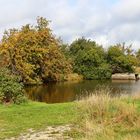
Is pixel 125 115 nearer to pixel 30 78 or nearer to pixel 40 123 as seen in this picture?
pixel 40 123

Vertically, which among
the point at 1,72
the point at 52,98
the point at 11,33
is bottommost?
the point at 52,98

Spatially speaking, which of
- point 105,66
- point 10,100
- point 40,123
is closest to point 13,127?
point 40,123

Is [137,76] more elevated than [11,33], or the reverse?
[11,33]

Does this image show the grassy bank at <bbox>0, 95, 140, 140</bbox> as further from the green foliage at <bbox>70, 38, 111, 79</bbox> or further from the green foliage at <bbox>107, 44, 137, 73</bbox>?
the green foliage at <bbox>107, 44, 137, 73</bbox>

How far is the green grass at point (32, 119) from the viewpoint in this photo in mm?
12475

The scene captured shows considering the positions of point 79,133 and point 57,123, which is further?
point 57,123

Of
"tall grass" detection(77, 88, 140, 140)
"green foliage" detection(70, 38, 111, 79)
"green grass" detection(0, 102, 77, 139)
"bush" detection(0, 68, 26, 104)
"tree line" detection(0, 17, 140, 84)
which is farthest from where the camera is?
"green foliage" detection(70, 38, 111, 79)

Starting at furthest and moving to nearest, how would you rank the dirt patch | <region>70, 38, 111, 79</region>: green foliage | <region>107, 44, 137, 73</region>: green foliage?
<region>107, 44, 137, 73</region>: green foliage, <region>70, 38, 111, 79</region>: green foliage, the dirt patch

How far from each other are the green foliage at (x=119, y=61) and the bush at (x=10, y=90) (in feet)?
141

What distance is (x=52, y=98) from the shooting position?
35.5 m

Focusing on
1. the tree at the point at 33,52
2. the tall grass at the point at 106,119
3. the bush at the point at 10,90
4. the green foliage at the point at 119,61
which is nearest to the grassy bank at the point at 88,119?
the tall grass at the point at 106,119

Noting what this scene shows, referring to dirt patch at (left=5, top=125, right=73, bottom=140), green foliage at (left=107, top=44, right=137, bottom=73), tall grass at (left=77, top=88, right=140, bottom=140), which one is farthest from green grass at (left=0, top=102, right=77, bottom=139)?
green foliage at (left=107, top=44, right=137, bottom=73)

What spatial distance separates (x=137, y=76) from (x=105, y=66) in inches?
213

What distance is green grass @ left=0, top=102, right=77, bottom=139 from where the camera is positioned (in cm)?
1248
